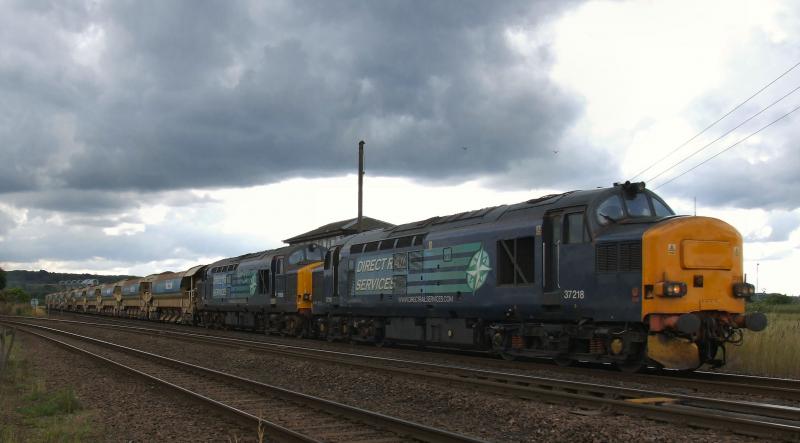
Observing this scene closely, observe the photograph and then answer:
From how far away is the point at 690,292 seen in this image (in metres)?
13.8

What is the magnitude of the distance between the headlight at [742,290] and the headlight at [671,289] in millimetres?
1514

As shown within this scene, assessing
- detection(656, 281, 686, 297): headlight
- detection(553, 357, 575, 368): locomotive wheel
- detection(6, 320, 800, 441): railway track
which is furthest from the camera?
detection(553, 357, 575, 368): locomotive wheel

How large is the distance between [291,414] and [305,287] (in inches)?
741

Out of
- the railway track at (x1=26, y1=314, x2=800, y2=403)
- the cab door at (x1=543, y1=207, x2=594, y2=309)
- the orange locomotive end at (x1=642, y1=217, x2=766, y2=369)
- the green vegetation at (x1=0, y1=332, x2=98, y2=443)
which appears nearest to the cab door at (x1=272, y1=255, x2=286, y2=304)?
the green vegetation at (x1=0, y1=332, x2=98, y2=443)

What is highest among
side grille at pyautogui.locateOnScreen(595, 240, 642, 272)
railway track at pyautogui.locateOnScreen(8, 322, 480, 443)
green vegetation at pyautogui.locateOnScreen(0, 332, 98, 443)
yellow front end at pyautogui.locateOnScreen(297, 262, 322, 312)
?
side grille at pyautogui.locateOnScreen(595, 240, 642, 272)

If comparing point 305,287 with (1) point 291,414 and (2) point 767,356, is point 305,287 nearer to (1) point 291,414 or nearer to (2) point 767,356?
(2) point 767,356

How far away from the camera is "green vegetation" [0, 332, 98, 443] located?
999 cm

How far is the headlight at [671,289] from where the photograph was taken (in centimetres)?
1348

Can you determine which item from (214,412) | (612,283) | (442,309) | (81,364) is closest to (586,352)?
(612,283)

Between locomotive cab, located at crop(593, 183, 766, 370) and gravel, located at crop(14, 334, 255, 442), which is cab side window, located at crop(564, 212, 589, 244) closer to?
locomotive cab, located at crop(593, 183, 766, 370)

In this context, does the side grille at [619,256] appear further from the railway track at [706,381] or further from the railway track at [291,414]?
the railway track at [291,414]

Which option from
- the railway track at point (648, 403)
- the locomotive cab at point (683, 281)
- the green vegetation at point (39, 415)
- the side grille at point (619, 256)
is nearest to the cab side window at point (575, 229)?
the locomotive cab at point (683, 281)

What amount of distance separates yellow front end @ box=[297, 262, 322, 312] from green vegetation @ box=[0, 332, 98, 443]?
44.7 ft

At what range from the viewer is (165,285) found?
52.0 metres
